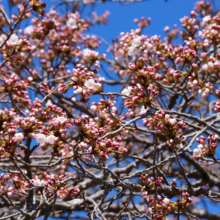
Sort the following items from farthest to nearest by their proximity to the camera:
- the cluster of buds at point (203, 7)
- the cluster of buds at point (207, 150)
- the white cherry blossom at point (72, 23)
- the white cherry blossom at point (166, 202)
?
1. the cluster of buds at point (203, 7)
2. the white cherry blossom at point (72, 23)
3. the white cherry blossom at point (166, 202)
4. the cluster of buds at point (207, 150)

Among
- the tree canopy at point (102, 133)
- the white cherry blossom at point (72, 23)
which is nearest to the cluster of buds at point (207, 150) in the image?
the tree canopy at point (102, 133)

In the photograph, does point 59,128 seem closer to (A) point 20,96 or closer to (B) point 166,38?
(A) point 20,96

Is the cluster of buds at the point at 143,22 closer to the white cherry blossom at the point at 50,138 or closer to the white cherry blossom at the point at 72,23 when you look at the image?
the white cherry blossom at the point at 72,23

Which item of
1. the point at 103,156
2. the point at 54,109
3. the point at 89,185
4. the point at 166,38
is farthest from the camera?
the point at 166,38

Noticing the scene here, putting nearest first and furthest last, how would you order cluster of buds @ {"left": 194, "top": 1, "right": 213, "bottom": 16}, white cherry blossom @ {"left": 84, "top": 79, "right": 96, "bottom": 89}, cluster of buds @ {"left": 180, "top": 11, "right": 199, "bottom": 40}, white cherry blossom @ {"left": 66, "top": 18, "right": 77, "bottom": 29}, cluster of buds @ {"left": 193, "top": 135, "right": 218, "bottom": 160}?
cluster of buds @ {"left": 193, "top": 135, "right": 218, "bottom": 160}
white cherry blossom @ {"left": 84, "top": 79, "right": 96, "bottom": 89}
cluster of buds @ {"left": 180, "top": 11, "right": 199, "bottom": 40}
white cherry blossom @ {"left": 66, "top": 18, "right": 77, "bottom": 29}
cluster of buds @ {"left": 194, "top": 1, "right": 213, "bottom": 16}

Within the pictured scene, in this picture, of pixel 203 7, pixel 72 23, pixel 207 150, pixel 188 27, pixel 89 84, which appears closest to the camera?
pixel 207 150

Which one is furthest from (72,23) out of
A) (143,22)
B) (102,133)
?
(102,133)

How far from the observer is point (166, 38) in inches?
225

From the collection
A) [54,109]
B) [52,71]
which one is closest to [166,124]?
[54,109]

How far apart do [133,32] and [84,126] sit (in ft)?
7.97

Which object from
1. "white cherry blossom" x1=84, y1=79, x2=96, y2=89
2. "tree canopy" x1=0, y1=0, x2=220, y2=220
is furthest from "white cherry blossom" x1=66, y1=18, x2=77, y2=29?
"white cherry blossom" x1=84, y1=79, x2=96, y2=89

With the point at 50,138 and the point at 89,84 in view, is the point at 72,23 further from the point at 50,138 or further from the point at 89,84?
the point at 50,138

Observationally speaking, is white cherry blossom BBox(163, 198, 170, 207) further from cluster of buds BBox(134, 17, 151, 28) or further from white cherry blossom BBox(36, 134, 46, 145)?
cluster of buds BBox(134, 17, 151, 28)

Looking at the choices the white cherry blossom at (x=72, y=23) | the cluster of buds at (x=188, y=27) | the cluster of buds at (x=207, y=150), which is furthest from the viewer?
the white cherry blossom at (x=72, y=23)
